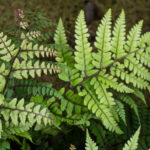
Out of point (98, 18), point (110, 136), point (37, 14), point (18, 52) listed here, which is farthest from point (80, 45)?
point (98, 18)

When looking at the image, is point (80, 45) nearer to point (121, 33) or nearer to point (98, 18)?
point (121, 33)

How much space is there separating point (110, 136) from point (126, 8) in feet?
8.21

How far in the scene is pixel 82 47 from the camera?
2141 millimetres

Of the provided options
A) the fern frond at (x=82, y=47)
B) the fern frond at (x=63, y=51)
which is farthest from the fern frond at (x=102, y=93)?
the fern frond at (x=63, y=51)

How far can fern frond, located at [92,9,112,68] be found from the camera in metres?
2.07

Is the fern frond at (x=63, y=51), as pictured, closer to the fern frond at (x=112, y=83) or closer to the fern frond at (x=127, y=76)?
the fern frond at (x=112, y=83)

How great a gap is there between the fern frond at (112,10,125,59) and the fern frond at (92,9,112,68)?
79mm

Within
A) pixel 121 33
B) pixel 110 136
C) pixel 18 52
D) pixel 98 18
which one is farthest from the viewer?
pixel 98 18

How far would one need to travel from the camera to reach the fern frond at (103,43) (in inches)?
81.4

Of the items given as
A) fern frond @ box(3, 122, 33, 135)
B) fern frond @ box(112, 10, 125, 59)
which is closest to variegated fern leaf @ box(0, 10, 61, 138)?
fern frond @ box(3, 122, 33, 135)

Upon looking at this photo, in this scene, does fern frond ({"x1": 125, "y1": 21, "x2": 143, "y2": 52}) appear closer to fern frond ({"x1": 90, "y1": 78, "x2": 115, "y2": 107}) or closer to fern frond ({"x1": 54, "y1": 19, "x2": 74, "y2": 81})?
fern frond ({"x1": 90, "y1": 78, "x2": 115, "y2": 107})

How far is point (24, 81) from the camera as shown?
7.37 ft

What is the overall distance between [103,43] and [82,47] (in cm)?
23

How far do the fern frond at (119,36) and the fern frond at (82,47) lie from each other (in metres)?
0.29
